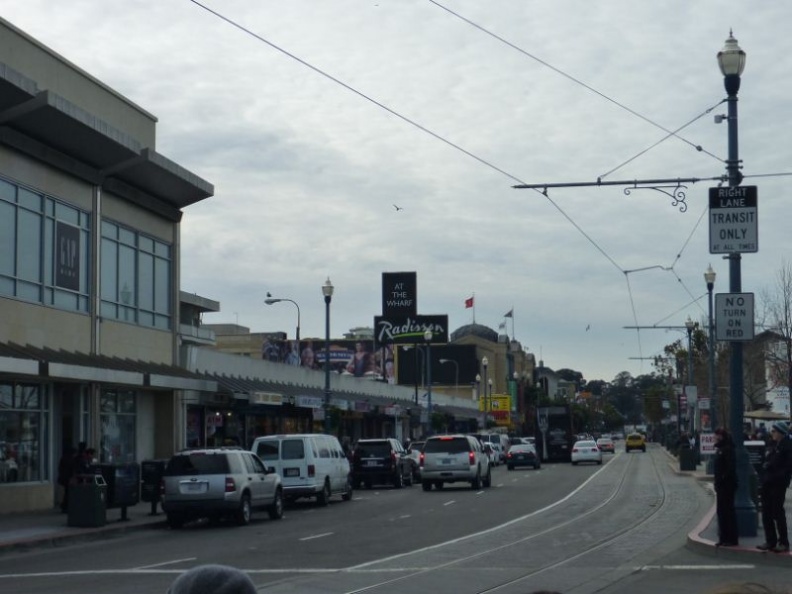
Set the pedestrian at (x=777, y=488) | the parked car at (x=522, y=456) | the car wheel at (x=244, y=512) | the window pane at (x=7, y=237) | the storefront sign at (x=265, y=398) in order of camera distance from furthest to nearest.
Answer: the parked car at (x=522, y=456)
the storefront sign at (x=265, y=398)
the window pane at (x=7, y=237)
the car wheel at (x=244, y=512)
the pedestrian at (x=777, y=488)

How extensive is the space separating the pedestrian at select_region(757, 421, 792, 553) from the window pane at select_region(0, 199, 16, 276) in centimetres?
1871

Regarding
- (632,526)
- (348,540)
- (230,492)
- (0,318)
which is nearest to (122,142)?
(0,318)

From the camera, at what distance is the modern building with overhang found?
28.6 metres

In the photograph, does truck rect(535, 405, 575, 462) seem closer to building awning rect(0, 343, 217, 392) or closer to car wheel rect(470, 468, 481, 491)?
car wheel rect(470, 468, 481, 491)

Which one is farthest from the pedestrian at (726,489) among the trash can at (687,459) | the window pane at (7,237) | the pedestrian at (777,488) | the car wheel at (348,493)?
the trash can at (687,459)

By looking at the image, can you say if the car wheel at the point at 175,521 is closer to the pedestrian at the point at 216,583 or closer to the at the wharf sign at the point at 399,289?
the pedestrian at the point at 216,583

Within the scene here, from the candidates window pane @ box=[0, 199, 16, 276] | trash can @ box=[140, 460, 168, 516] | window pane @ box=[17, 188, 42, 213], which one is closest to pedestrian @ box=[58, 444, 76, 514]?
trash can @ box=[140, 460, 168, 516]

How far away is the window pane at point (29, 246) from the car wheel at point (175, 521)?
7.37 m

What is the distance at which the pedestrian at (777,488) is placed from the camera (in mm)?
16828

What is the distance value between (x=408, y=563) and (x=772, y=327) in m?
35.9

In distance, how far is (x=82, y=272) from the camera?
107 feet

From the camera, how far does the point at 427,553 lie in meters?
19.4

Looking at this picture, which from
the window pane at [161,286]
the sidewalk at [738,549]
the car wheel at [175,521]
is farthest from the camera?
the window pane at [161,286]

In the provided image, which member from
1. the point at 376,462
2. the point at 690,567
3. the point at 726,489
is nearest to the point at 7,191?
the point at 376,462
